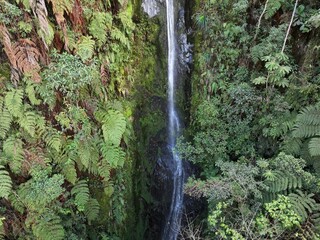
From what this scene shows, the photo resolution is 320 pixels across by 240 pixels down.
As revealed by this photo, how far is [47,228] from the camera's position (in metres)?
4.65

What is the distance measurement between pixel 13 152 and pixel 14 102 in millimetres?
811

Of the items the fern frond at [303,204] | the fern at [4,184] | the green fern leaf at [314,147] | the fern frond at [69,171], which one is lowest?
the fern frond at [303,204]

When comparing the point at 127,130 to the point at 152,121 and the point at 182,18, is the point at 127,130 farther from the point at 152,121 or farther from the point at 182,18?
the point at 182,18

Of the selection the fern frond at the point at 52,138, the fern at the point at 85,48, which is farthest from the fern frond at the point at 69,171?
the fern at the point at 85,48

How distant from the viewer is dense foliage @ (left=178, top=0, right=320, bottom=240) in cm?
419

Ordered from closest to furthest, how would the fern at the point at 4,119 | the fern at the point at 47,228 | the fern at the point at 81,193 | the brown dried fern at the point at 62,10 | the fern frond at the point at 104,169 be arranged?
the fern at the point at 4,119
the brown dried fern at the point at 62,10
the fern at the point at 47,228
the fern at the point at 81,193
the fern frond at the point at 104,169

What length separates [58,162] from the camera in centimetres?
499

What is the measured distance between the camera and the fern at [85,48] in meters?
4.91

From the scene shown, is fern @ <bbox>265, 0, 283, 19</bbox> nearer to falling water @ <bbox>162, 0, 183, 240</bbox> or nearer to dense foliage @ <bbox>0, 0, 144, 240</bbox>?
falling water @ <bbox>162, 0, 183, 240</bbox>

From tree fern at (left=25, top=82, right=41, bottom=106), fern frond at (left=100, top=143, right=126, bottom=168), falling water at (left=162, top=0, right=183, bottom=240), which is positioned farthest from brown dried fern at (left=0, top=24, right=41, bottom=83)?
falling water at (left=162, top=0, right=183, bottom=240)

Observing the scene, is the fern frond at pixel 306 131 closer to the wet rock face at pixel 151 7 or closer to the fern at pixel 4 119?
the wet rock face at pixel 151 7

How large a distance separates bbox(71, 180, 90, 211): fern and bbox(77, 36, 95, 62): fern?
7.52 feet

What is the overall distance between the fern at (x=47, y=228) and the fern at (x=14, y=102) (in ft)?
5.83

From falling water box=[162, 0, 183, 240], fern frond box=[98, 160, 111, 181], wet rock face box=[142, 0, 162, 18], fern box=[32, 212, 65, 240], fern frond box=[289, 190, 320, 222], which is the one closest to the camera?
fern frond box=[289, 190, 320, 222]
